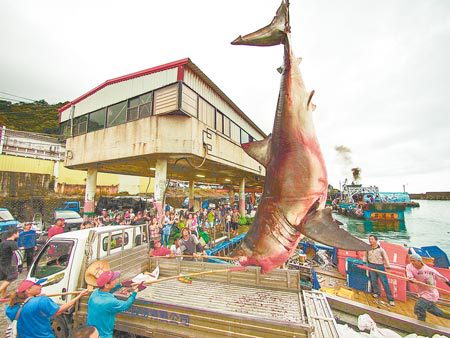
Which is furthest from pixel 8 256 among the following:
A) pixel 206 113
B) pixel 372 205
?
pixel 372 205

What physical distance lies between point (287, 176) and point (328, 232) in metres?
0.71

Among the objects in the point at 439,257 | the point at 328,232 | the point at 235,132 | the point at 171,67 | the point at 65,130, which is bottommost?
the point at 439,257

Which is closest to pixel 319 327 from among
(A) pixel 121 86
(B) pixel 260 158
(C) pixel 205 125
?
(B) pixel 260 158

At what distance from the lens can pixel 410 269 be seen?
16.6 feet

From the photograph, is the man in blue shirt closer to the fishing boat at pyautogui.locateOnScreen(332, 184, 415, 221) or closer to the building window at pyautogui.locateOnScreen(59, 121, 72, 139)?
the building window at pyautogui.locateOnScreen(59, 121, 72, 139)

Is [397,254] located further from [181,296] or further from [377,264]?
[181,296]

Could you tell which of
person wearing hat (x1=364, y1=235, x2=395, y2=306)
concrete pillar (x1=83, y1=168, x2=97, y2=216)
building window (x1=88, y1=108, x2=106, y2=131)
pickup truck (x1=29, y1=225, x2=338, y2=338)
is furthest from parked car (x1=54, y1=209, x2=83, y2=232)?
person wearing hat (x1=364, y1=235, x2=395, y2=306)

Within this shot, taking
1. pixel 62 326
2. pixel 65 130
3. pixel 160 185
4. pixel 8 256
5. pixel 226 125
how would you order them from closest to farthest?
pixel 62 326 → pixel 8 256 → pixel 160 185 → pixel 226 125 → pixel 65 130

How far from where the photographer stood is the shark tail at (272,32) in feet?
8.43

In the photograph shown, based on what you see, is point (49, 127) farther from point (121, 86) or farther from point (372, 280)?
point (372, 280)

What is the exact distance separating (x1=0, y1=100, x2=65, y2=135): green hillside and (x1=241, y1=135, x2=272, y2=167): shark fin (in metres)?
50.3

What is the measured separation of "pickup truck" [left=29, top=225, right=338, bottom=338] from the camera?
2.90 m

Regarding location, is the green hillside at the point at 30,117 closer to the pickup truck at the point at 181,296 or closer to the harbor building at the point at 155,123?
the harbor building at the point at 155,123

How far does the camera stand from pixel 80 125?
1445cm
